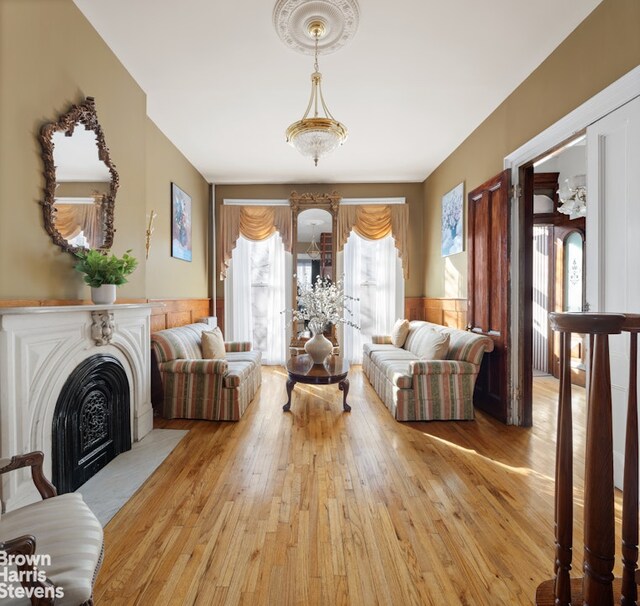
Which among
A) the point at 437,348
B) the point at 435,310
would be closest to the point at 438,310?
the point at 435,310

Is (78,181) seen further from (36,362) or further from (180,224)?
(180,224)

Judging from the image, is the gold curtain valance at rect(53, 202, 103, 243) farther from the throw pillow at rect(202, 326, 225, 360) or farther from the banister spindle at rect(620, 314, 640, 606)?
the banister spindle at rect(620, 314, 640, 606)

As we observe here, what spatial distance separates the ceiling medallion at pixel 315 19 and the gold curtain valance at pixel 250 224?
3294 millimetres

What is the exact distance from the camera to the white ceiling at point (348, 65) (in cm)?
244

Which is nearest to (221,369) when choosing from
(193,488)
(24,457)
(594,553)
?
(193,488)

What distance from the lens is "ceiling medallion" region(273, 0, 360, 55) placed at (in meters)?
2.33

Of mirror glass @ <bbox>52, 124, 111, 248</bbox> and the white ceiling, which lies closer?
mirror glass @ <bbox>52, 124, 111, 248</bbox>

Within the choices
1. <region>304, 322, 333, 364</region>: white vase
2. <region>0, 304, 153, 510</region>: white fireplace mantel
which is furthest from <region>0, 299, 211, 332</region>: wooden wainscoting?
<region>304, 322, 333, 364</region>: white vase

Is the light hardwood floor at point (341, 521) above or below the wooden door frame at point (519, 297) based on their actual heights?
below

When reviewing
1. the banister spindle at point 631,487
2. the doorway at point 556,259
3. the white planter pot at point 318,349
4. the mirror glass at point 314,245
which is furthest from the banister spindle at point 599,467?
the mirror glass at point 314,245

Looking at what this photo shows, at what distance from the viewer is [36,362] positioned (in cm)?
192

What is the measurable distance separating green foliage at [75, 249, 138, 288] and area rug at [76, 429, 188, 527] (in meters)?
1.36

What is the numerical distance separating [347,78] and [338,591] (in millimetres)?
3713

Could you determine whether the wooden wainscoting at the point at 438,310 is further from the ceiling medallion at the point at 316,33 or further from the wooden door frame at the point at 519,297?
the ceiling medallion at the point at 316,33
